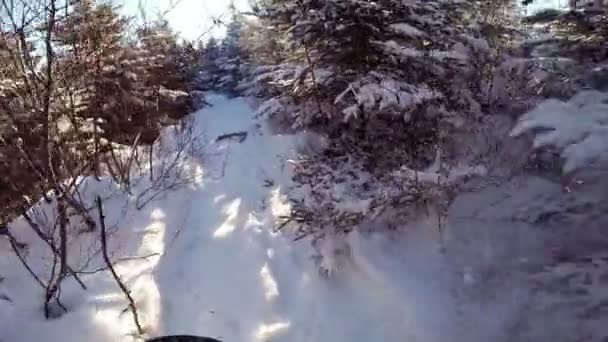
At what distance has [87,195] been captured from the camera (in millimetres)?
7082

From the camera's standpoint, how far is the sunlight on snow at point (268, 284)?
4848mm

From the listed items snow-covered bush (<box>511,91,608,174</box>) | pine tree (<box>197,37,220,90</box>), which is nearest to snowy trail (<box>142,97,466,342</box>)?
snow-covered bush (<box>511,91,608,174</box>)

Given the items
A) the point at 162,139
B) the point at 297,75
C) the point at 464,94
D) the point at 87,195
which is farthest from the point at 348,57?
the point at 162,139

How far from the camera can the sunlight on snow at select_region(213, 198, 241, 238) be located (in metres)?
6.46

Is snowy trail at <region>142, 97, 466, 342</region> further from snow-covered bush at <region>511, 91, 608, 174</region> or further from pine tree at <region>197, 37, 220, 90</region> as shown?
pine tree at <region>197, 37, 220, 90</region>

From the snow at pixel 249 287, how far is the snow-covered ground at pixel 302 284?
0.04 ft

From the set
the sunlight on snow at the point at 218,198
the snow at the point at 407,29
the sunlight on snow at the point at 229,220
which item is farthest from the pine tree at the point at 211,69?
the snow at the point at 407,29

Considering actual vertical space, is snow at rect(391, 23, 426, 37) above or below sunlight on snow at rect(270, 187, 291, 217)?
above

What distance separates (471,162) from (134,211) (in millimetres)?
4231

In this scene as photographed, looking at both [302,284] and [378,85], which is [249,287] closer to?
[302,284]

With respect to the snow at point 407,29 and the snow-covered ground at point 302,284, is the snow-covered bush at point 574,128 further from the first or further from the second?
the snow at point 407,29

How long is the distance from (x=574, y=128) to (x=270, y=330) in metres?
2.72

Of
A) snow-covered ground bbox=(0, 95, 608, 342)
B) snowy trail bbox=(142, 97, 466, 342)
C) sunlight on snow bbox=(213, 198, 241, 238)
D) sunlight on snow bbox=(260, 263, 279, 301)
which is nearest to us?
snow-covered ground bbox=(0, 95, 608, 342)

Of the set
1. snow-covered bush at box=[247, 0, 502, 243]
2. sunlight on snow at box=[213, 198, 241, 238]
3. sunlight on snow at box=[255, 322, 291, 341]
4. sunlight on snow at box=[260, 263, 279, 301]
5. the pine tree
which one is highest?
snow-covered bush at box=[247, 0, 502, 243]
